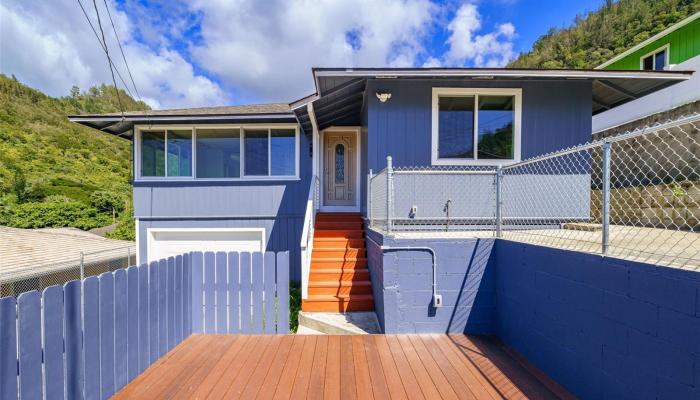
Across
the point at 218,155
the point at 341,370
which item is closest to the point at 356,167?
the point at 218,155

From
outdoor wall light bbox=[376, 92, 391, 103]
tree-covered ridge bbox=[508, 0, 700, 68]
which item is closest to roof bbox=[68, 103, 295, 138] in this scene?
outdoor wall light bbox=[376, 92, 391, 103]

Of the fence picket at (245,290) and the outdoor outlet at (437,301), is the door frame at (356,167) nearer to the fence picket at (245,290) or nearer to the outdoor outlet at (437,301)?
the fence picket at (245,290)

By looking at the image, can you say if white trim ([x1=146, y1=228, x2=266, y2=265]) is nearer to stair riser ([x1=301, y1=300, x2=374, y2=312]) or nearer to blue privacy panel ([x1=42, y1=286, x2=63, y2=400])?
stair riser ([x1=301, y1=300, x2=374, y2=312])

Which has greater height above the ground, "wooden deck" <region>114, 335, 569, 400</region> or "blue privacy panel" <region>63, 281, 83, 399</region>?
"blue privacy panel" <region>63, 281, 83, 399</region>

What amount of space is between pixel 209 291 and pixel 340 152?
533 centimetres

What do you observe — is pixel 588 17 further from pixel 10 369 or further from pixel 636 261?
pixel 10 369

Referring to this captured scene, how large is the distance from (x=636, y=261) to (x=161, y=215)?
8.56m

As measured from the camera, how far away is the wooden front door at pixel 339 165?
823cm

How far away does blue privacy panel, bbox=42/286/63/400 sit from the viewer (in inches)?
79.7

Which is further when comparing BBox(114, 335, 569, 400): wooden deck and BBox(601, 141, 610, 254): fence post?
BBox(114, 335, 569, 400): wooden deck

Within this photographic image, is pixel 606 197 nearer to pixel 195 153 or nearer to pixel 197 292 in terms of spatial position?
pixel 197 292

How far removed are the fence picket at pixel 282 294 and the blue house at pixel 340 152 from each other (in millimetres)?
538

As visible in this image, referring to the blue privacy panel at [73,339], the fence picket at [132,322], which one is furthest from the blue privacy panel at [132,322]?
the blue privacy panel at [73,339]

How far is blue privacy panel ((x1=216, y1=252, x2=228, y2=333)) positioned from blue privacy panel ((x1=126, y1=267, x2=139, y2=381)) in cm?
103
